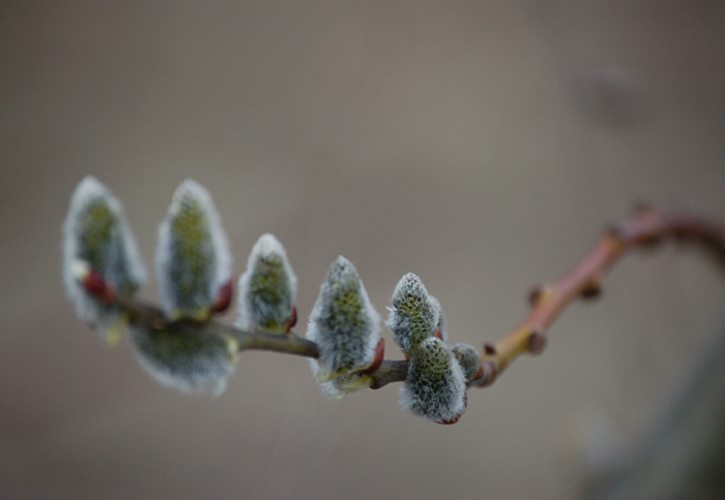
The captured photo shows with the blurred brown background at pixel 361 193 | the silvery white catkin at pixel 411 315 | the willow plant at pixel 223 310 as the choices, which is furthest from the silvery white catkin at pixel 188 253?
the blurred brown background at pixel 361 193

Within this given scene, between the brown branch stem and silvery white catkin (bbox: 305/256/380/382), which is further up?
the brown branch stem

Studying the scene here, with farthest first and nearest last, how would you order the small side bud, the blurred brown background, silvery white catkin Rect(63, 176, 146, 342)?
the blurred brown background, the small side bud, silvery white catkin Rect(63, 176, 146, 342)

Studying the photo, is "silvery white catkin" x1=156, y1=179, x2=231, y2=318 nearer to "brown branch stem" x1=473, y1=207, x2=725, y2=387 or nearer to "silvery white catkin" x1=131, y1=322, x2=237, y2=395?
"silvery white catkin" x1=131, y1=322, x2=237, y2=395

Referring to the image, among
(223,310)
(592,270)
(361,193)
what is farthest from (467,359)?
(361,193)

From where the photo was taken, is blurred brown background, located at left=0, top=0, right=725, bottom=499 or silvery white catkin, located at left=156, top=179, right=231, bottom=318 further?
blurred brown background, located at left=0, top=0, right=725, bottom=499

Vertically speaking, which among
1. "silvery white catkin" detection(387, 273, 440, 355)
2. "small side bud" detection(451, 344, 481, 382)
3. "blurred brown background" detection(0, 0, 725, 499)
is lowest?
"small side bud" detection(451, 344, 481, 382)

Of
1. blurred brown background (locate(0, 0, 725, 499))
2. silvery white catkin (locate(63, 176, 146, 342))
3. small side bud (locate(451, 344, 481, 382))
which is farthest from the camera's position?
blurred brown background (locate(0, 0, 725, 499))

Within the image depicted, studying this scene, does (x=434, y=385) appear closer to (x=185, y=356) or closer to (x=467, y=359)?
(x=467, y=359)

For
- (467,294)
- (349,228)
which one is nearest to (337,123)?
(349,228)

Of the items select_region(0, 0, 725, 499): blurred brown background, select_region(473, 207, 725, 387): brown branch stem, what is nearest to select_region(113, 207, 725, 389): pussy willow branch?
select_region(473, 207, 725, 387): brown branch stem
